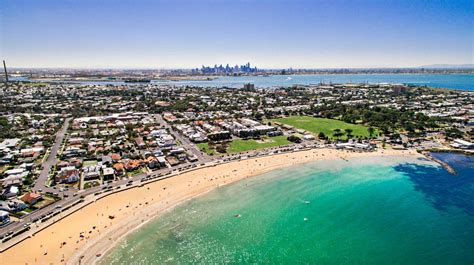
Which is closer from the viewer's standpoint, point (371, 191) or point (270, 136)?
point (371, 191)

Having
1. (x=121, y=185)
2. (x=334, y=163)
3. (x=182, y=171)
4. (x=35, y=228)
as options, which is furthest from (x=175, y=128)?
(x=35, y=228)

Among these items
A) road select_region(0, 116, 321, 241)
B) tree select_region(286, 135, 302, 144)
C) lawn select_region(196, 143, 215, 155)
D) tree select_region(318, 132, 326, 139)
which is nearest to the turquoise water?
road select_region(0, 116, 321, 241)

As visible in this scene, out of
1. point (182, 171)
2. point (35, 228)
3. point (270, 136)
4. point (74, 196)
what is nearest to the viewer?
point (35, 228)

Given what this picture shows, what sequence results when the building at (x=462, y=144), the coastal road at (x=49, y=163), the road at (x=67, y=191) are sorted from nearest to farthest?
the road at (x=67, y=191) < the coastal road at (x=49, y=163) < the building at (x=462, y=144)

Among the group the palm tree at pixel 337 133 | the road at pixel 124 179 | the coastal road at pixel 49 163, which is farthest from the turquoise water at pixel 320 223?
the palm tree at pixel 337 133

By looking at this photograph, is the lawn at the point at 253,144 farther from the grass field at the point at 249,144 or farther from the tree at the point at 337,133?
the tree at the point at 337,133

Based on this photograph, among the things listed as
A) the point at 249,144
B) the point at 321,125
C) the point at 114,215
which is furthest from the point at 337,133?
the point at 114,215

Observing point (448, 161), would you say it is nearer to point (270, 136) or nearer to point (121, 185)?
point (270, 136)
